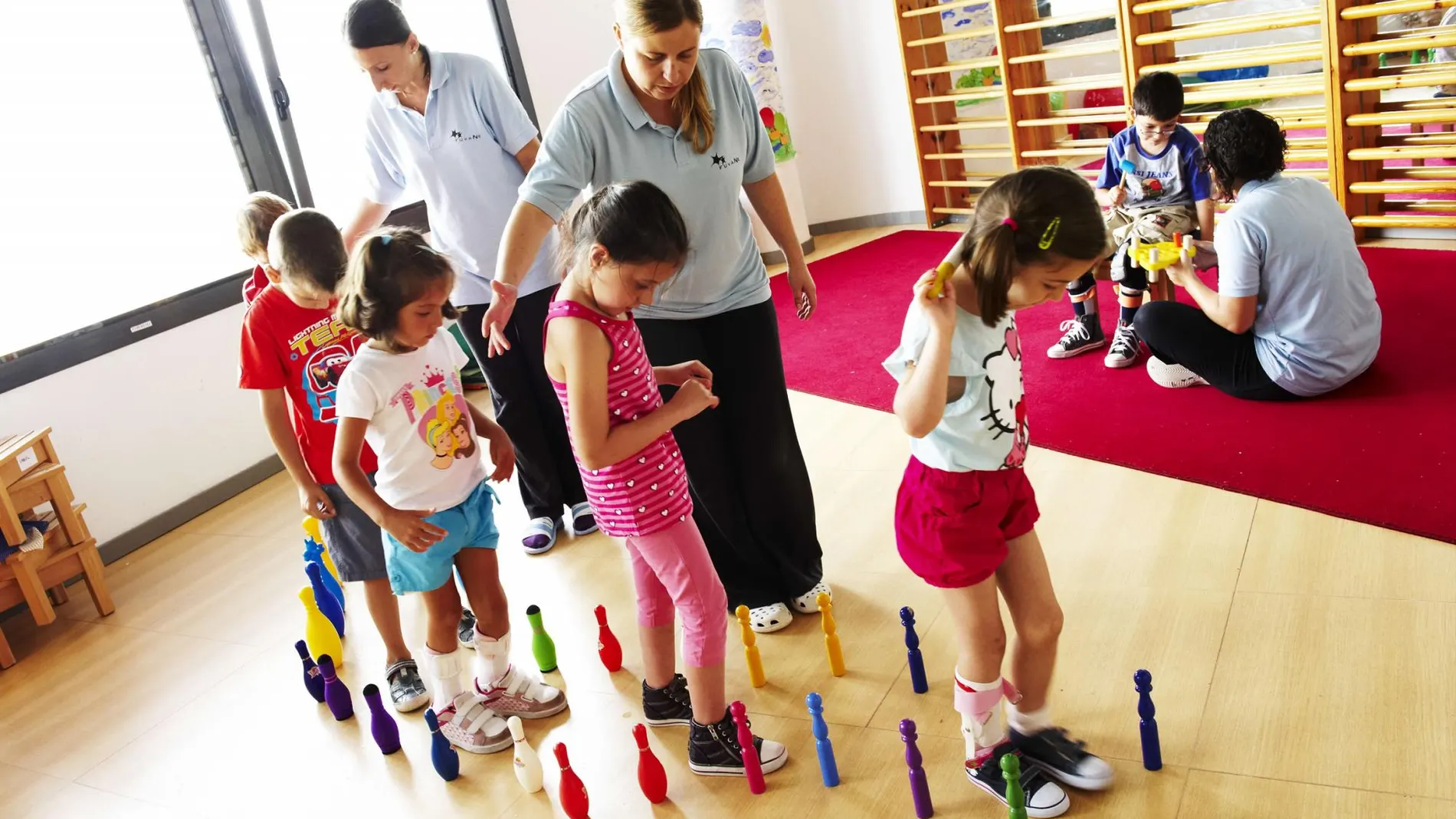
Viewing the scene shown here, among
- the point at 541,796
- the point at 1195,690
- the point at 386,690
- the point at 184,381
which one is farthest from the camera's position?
the point at 184,381

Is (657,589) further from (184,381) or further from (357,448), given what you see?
(184,381)

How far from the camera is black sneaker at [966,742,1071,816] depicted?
188cm

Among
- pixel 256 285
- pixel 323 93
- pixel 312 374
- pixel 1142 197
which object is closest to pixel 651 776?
pixel 312 374

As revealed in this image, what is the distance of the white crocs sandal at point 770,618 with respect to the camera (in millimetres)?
2627

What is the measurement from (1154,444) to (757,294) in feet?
4.40

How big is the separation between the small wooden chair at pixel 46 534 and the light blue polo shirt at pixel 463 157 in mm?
1474

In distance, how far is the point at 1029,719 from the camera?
6.44 ft

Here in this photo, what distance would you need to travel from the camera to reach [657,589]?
2174mm

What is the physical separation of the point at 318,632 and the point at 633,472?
135cm

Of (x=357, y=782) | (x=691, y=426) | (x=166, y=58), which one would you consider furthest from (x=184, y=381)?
(x=691, y=426)

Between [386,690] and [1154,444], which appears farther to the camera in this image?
→ [1154,444]

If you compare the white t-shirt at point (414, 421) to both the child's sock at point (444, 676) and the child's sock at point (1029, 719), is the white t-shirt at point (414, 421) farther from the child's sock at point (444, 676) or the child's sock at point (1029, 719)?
the child's sock at point (1029, 719)

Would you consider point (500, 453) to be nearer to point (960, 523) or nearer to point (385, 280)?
point (385, 280)

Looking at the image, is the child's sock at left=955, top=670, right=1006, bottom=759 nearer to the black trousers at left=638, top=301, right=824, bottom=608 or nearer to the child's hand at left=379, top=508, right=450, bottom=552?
the black trousers at left=638, top=301, right=824, bottom=608
